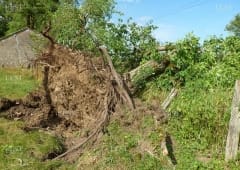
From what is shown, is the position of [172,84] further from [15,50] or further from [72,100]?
[15,50]

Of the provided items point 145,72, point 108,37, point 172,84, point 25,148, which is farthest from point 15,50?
point 25,148

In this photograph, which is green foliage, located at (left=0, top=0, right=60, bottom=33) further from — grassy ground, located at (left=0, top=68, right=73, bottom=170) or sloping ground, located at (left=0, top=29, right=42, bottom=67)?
grassy ground, located at (left=0, top=68, right=73, bottom=170)

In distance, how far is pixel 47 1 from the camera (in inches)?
1778

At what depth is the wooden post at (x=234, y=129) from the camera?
7.50 meters

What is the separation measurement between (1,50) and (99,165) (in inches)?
1101

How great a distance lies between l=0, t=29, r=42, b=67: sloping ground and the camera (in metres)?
33.8

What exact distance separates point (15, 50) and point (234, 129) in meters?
29.3

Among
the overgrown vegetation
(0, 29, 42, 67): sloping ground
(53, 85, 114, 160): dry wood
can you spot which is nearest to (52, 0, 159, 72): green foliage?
Answer: the overgrown vegetation

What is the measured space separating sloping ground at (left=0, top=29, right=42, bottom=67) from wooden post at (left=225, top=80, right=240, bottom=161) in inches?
1073

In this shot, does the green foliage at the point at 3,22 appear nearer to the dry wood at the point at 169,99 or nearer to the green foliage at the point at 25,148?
the green foliage at the point at 25,148

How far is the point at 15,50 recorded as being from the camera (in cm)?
3475

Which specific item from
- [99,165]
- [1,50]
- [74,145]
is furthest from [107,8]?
[1,50]

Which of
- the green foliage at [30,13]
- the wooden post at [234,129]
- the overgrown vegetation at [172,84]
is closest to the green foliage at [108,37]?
the overgrown vegetation at [172,84]

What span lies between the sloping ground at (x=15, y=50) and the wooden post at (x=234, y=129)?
27253 millimetres
